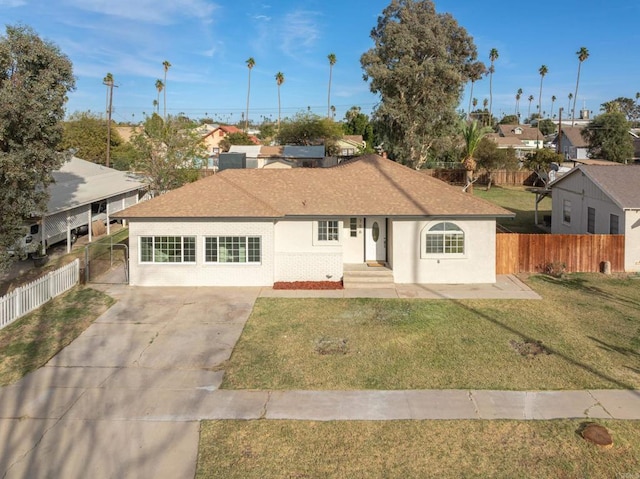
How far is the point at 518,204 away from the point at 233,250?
30.3m

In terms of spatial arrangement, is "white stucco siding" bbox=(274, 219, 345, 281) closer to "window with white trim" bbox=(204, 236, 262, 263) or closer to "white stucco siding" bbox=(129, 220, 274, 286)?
"white stucco siding" bbox=(129, 220, 274, 286)

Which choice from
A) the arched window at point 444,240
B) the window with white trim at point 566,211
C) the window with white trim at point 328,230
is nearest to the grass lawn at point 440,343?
the arched window at point 444,240

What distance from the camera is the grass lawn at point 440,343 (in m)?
11.0

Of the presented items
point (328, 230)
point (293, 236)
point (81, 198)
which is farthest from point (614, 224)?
point (81, 198)

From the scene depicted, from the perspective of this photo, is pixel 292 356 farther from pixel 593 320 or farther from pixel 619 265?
pixel 619 265

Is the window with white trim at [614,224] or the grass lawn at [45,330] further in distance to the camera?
the window with white trim at [614,224]

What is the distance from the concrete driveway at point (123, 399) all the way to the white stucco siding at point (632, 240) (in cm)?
1624

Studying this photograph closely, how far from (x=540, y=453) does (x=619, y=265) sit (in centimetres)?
1581

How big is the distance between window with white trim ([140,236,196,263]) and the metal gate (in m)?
1.66

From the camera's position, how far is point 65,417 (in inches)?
369

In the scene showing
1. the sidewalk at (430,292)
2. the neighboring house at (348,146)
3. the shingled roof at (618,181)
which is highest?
the neighboring house at (348,146)

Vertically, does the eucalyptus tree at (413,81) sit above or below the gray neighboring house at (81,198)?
above

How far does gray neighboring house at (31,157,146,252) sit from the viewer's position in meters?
24.3

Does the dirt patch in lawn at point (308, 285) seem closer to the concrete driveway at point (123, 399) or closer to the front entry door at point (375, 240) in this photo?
the front entry door at point (375, 240)
